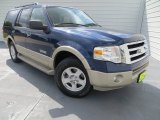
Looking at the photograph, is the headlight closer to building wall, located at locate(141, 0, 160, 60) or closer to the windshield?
the windshield

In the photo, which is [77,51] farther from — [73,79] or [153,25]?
[153,25]

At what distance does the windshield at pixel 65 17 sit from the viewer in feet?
13.7

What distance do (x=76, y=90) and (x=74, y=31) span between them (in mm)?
1129

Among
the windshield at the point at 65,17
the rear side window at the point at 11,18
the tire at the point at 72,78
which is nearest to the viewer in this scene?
the tire at the point at 72,78

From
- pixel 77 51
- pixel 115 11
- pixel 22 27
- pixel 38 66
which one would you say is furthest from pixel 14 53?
pixel 115 11

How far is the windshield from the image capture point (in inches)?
165

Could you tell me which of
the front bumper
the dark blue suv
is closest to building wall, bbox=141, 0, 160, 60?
the dark blue suv

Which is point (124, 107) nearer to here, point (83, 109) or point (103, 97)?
point (103, 97)

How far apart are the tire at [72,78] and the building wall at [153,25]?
175 inches

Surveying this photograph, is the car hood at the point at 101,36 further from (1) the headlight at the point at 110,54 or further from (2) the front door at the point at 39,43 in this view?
(2) the front door at the point at 39,43

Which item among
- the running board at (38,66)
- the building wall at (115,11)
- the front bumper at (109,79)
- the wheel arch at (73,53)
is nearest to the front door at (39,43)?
the running board at (38,66)

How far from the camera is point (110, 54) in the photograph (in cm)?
309

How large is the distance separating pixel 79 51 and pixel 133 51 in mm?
967

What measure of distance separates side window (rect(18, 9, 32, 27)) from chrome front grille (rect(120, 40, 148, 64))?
111 inches
